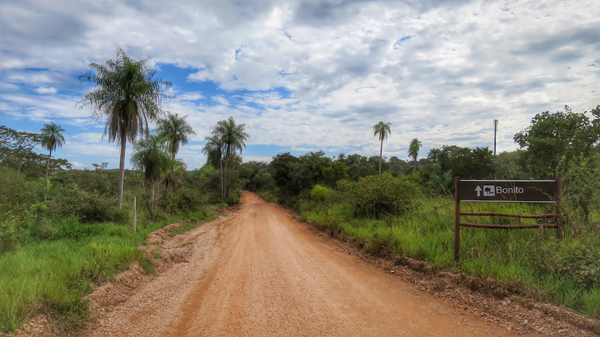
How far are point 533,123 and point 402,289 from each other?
22.3 m

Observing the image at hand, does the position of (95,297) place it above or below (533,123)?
below

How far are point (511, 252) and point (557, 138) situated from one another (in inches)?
795

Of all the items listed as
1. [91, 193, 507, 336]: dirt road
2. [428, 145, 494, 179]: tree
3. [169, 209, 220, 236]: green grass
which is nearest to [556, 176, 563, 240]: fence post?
[91, 193, 507, 336]: dirt road

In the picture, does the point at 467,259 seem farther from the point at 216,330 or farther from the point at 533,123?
the point at 533,123

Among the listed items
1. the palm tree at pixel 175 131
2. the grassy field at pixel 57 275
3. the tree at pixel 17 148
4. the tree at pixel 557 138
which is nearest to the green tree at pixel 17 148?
the tree at pixel 17 148

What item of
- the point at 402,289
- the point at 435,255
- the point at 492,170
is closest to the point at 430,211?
the point at 435,255

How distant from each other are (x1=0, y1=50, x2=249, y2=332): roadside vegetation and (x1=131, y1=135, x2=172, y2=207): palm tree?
0.06 m

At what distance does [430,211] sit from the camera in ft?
31.9

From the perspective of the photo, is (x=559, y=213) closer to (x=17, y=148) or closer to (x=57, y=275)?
(x=57, y=275)

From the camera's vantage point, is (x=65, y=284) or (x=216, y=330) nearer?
(x=216, y=330)

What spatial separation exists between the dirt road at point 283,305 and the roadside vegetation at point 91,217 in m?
0.82

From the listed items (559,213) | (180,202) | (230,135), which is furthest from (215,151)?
(559,213)

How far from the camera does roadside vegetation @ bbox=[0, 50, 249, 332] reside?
4.12 m

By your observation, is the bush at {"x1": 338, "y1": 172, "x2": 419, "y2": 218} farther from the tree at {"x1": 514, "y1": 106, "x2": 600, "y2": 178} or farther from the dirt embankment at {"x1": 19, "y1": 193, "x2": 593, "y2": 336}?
the tree at {"x1": 514, "y1": 106, "x2": 600, "y2": 178}
